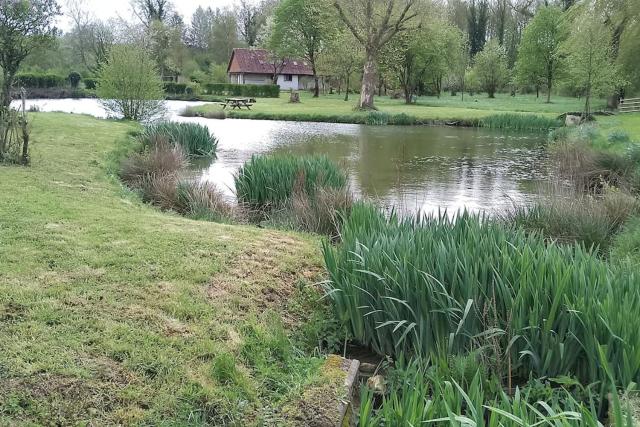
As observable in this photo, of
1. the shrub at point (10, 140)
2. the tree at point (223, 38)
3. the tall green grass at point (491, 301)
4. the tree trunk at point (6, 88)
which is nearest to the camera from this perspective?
the tall green grass at point (491, 301)

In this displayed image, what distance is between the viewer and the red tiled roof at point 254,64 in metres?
60.9

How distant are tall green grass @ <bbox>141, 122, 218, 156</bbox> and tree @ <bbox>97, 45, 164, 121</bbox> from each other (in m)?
6.75

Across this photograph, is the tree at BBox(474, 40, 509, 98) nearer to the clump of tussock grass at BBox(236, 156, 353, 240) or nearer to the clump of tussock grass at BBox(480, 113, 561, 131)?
the clump of tussock grass at BBox(480, 113, 561, 131)

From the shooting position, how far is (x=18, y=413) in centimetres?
268

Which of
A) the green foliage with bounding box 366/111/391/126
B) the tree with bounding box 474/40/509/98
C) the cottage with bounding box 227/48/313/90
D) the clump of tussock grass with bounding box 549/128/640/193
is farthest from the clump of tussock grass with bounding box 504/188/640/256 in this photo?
the cottage with bounding box 227/48/313/90

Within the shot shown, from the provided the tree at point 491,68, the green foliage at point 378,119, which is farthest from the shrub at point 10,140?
the tree at point 491,68

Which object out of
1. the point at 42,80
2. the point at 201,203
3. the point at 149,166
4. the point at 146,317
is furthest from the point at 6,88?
the point at 42,80

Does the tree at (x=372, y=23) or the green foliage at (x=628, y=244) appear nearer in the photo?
the green foliage at (x=628, y=244)

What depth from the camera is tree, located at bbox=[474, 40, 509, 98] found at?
49.7m

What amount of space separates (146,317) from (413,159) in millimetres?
13543

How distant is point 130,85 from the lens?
21031 mm

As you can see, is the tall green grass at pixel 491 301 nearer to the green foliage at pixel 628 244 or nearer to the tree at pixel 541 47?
Result: the green foliage at pixel 628 244

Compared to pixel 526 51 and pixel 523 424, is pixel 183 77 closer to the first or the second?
pixel 526 51

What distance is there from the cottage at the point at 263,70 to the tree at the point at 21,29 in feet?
137
